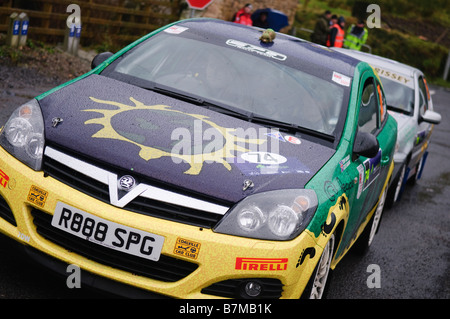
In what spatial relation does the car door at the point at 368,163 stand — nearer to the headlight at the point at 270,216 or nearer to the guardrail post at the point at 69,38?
the headlight at the point at 270,216

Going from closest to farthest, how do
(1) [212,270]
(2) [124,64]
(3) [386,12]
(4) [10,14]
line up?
(1) [212,270], (2) [124,64], (4) [10,14], (3) [386,12]

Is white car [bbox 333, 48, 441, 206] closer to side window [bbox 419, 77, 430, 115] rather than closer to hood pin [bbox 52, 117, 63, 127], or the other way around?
side window [bbox 419, 77, 430, 115]

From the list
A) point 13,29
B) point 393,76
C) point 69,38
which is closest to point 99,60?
point 393,76

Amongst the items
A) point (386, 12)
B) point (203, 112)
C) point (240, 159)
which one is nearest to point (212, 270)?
point (240, 159)

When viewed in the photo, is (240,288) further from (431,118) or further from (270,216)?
(431,118)

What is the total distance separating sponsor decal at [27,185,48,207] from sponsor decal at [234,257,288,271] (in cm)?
102

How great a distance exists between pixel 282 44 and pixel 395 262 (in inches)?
91.1

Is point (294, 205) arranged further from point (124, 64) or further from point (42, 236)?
point (124, 64)

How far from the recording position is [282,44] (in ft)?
18.2

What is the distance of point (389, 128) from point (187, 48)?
6.55 ft

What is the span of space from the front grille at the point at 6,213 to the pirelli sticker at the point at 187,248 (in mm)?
930

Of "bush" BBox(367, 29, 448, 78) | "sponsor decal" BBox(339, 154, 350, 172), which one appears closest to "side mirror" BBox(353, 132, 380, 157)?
"sponsor decal" BBox(339, 154, 350, 172)

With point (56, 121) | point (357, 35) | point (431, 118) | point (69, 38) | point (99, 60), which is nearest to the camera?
point (56, 121)

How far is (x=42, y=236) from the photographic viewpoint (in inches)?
148
